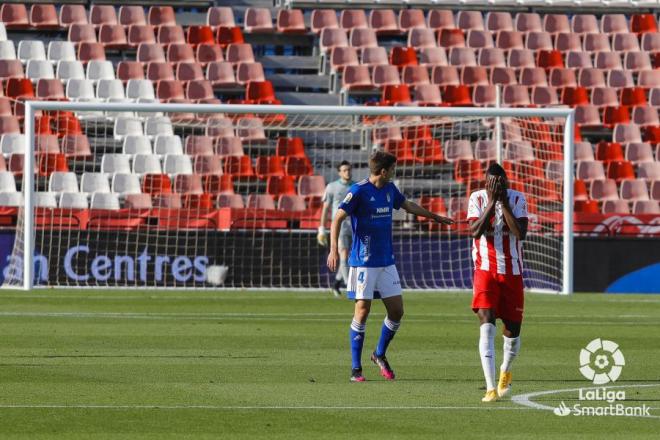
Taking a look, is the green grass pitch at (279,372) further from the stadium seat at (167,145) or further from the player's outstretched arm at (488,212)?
the stadium seat at (167,145)

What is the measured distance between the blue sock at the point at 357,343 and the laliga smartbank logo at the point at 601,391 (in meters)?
1.85

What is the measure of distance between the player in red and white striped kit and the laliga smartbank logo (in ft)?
2.09

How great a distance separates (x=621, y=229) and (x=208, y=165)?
25.9 feet

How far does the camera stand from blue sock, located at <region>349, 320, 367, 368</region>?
11.0 m

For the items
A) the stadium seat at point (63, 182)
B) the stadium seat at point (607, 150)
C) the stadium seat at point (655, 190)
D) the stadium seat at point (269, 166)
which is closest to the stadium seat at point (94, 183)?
the stadium seat at point (63, 182)

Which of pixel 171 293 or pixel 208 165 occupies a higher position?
pixel 208 165

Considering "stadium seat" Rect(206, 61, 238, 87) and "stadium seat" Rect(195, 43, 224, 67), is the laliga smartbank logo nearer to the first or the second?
"stadium seat" Rect(206, 61, 238, 87)

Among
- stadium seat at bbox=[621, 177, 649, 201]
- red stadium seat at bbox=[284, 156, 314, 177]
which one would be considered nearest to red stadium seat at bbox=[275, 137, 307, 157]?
red stadium seat at bbox=[284, 156, 314, 177]

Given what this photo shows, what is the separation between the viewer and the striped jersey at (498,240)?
9805mm

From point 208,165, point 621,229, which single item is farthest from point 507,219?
point 208,165

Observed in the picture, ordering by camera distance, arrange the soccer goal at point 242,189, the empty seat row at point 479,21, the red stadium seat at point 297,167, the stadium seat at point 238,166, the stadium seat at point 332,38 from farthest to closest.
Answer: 1. the empty seat row at point 479,21
2. the stadium seat at point 332,38
3. the red stadium seat at point 297,167
4. the stadium seat at point 238,166
5. the soccer goal at point 242,189

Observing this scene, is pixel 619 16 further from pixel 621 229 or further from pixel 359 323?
pixel 359 323

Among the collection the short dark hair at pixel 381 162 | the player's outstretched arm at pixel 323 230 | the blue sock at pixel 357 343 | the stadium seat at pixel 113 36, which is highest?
the stadium seat at pixel 113 36

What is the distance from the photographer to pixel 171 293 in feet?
72.0
